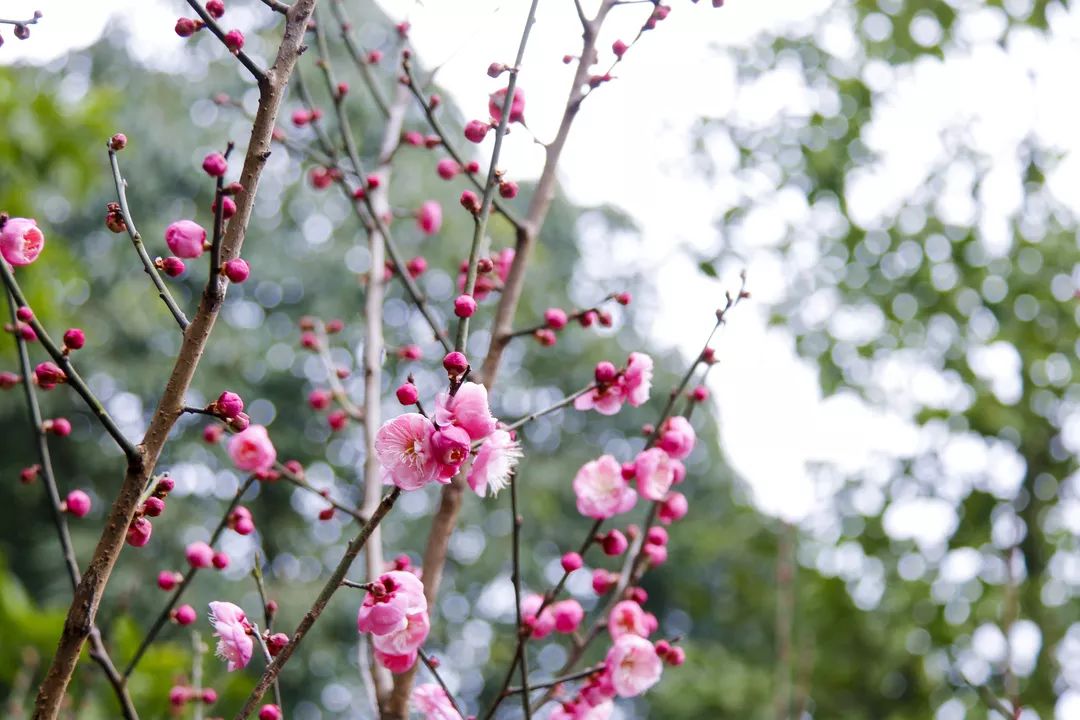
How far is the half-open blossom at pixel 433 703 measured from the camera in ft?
3.26

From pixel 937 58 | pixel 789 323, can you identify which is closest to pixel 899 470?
pixel 789 323

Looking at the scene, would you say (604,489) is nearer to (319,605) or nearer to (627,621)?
(627,621)

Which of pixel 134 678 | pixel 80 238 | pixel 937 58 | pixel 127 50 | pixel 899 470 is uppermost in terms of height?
pixel 127 50

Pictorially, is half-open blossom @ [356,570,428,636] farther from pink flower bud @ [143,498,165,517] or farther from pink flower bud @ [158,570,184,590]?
pink flower bud @ [158,570,184,590]

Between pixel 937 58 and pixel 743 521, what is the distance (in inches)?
108

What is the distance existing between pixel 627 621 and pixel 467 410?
0.52 meters

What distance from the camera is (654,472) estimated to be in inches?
45.6

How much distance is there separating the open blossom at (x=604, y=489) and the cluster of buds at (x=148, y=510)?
0.51m

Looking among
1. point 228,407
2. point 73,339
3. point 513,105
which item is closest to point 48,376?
point 73,339

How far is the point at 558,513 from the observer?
7.32 meters

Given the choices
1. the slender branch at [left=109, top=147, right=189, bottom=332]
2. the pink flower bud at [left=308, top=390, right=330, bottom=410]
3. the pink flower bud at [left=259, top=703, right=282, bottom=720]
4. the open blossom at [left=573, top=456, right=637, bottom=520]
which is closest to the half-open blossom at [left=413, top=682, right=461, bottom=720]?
the pink flower bud at [left=259, top=703, right=282, bottom=720]

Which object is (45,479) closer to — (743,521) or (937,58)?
(937,58)

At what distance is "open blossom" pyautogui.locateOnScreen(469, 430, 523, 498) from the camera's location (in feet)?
2.80

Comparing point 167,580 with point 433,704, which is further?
point 167,580
